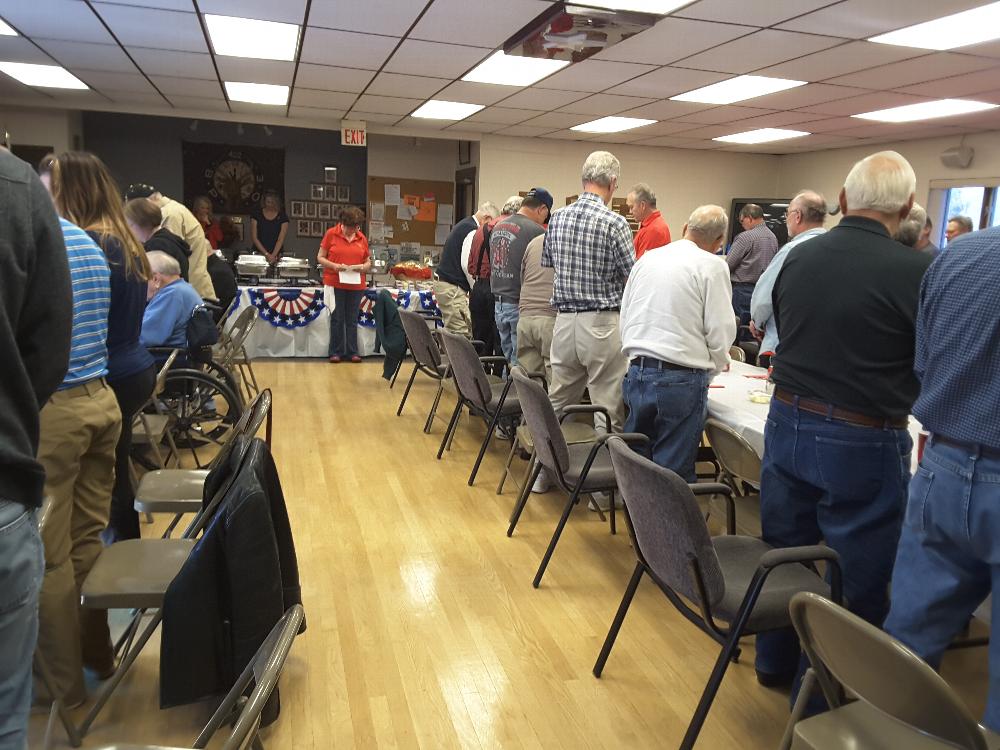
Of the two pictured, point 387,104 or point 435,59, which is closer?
point 435,59

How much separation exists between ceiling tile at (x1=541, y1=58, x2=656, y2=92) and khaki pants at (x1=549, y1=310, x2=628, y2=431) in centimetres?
251

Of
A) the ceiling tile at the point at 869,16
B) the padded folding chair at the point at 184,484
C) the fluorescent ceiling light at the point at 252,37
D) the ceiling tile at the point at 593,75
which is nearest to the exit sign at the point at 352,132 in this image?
the fluorescent ceiling light at the point at 252,37

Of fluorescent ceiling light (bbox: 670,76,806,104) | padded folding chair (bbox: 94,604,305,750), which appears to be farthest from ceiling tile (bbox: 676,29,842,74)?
padded folding chair (bbox: 94,604,305,750)

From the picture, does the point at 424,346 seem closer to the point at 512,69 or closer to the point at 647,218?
the point at 647,218

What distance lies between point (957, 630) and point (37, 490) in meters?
1.72

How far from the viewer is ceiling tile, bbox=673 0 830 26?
12.5 ft

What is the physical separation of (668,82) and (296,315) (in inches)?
149

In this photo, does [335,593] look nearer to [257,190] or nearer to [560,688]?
[560,688]

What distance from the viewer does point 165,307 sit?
3797 millimetres

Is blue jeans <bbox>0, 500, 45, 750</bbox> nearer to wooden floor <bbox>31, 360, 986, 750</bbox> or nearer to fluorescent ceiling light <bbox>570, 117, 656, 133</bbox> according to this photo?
wooden floor <bbox>31, 360, 986, 750</bbox>

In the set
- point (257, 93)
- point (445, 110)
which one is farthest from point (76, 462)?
point (445, 110)

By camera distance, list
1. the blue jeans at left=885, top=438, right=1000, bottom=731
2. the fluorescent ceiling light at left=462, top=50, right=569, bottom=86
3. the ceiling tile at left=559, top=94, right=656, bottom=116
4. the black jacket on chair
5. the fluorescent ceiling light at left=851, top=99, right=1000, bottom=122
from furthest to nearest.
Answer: the ceiling tile at left=559, top=94, right=656, bottom=116, the fluorescent ceiling light at left=851, top=99, right=1000, bottom=122, the fluorescent ceiling light at left=462, top=50, right=569, bottom=86, the black jacket on chair, the blue jeans at left=885, top=438, right=1000, bottom=731

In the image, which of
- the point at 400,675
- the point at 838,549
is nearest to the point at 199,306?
the point at 400,675

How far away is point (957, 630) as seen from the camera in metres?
1.55
